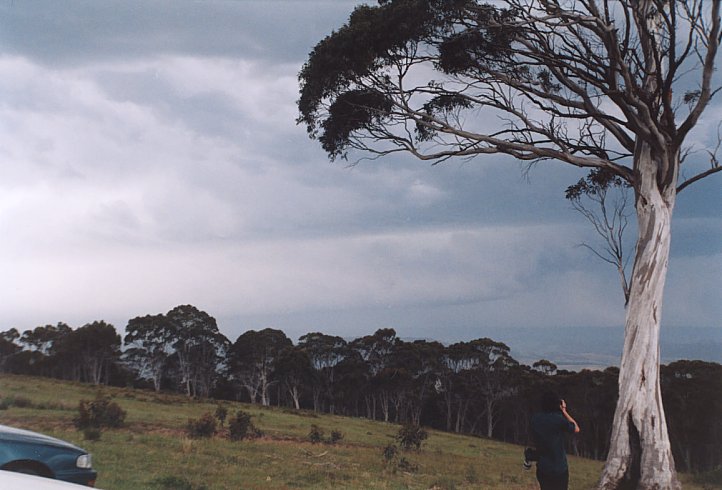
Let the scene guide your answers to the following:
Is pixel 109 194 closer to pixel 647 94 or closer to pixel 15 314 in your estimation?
pixel 15 314

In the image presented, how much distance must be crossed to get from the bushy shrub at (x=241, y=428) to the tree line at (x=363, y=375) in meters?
0.25

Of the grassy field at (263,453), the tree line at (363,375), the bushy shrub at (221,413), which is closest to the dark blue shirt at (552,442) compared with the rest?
the grassy field at (263,453)

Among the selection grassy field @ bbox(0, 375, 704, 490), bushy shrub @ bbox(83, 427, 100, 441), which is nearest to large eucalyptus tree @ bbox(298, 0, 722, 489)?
grassy field @ bbox(0, 375, 704, 490)

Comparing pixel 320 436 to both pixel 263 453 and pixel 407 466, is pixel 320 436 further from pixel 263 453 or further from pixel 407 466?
pixel 407 466

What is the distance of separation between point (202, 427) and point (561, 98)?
17.8 ft

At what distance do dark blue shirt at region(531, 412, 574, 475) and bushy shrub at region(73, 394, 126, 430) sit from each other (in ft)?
14.6

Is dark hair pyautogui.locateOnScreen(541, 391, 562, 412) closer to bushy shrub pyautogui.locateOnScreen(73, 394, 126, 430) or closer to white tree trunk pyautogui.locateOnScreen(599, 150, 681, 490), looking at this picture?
white tree trunk pyautogui.locateOnScreen(599, 150, 681, 490)

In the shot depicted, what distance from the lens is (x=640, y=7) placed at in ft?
23.4

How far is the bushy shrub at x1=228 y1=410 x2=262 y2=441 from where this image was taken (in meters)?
7.34

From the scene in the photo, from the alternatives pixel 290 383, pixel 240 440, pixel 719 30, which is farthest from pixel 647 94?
pixel 240 440

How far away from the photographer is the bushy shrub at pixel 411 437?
7.28m

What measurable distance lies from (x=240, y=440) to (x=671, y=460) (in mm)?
4563

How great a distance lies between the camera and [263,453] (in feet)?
23.6

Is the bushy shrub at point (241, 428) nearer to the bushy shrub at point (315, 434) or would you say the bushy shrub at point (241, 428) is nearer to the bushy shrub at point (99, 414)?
the bushy shrub at point (315, 434)
